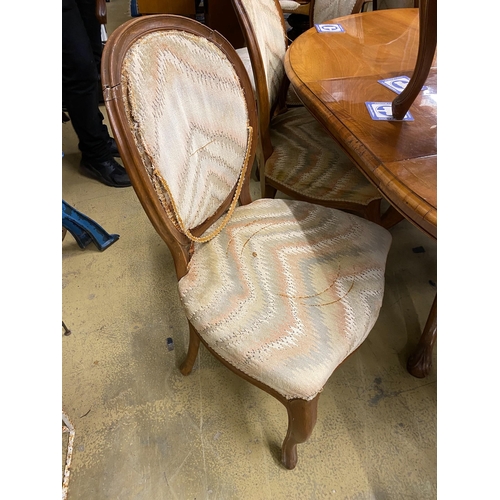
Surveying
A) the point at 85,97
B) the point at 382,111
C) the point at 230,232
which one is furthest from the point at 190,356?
the point at 85,97

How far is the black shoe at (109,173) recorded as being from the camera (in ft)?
6.31

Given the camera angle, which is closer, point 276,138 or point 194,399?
point 194,399

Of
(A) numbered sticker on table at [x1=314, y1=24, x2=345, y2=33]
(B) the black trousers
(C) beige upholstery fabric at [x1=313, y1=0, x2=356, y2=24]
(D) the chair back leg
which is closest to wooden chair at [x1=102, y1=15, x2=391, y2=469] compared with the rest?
(D) the chair back leg

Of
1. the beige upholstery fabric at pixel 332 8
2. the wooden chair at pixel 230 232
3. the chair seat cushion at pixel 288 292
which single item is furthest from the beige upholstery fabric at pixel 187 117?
the beige upholstery fabric at pixel 332 8

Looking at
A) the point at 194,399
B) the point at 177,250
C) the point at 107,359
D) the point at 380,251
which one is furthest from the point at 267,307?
the point at 107,359

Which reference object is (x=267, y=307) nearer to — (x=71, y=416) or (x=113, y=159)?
(x=71, y=416)

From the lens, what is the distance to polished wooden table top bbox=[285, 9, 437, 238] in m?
0.68

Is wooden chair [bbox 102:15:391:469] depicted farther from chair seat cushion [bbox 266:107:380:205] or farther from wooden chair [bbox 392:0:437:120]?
wooden chair [bbox 392:0:437:120]

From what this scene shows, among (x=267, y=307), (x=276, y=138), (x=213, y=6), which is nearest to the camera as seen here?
(x=267, y=307)

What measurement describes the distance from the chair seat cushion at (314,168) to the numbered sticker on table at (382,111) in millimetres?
273

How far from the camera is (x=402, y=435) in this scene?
1.06 m

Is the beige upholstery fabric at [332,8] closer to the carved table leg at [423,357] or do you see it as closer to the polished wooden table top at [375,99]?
the polished wooden table top at [375,99]

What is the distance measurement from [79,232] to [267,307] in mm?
1090

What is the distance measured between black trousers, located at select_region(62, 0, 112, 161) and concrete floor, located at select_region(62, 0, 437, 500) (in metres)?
0.75
